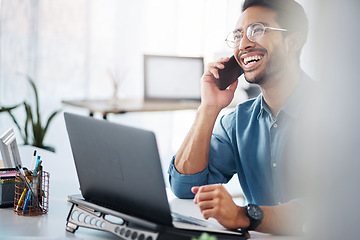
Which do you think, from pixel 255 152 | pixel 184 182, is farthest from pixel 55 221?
pixel 255 152

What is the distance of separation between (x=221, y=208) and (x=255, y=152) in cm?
51

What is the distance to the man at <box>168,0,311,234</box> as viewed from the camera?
146 cm

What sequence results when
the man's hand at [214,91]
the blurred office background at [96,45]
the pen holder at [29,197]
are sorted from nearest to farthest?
the pen holder at [29,197] → the man's hand at [214,91] → the blurred office background at [96,45]

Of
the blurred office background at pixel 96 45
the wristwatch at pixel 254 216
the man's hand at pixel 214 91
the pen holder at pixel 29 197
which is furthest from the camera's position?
the blurred office background at pixel 96 45

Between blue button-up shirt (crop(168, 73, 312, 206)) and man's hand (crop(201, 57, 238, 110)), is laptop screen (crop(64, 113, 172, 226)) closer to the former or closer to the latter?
blue button-up shirt (crop(168, 73, 312, 206))

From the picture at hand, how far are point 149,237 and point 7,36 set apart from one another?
381 cm

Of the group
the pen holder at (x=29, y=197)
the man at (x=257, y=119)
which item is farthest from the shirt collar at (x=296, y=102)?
the pen holder at (x=29, y=197)

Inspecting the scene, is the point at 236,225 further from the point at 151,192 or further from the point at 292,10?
the point at 292,10

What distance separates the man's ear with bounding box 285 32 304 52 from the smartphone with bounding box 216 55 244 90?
0.19 metres

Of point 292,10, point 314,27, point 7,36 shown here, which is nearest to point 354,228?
point 314,27

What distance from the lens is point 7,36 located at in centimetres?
434

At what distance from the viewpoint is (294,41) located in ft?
4.98

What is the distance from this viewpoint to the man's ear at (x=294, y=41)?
150cm

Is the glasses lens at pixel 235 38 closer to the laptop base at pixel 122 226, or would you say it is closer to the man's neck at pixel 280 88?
the man's neck at pixel 280 88
